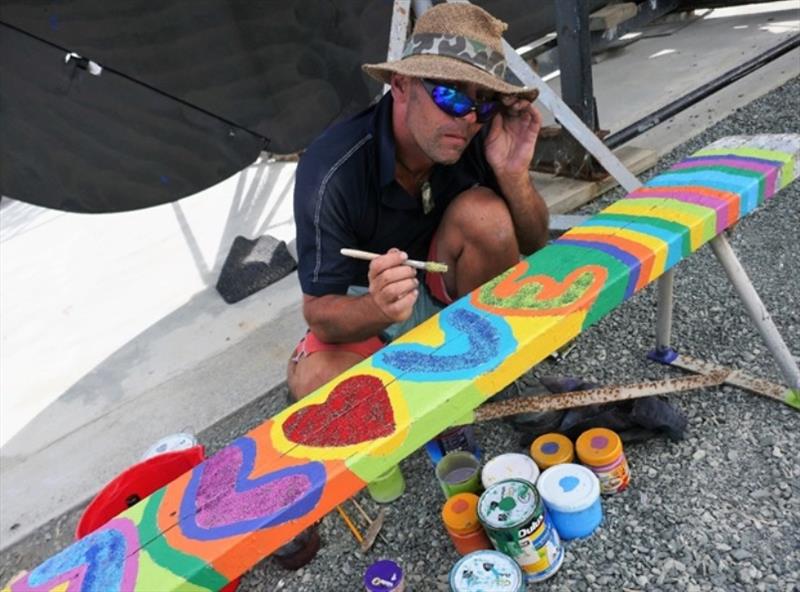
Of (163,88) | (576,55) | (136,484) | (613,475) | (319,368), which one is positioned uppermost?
(163,88)

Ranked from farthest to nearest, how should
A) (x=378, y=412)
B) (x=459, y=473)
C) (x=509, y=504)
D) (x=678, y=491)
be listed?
(x=459, y=473), (x=678, y=491), (x=509, y=504), (x=378, y=412)

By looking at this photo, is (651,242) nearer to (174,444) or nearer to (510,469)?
(510,469)

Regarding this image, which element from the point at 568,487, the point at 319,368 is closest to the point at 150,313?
the point at 319,368

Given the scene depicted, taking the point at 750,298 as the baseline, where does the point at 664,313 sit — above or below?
below

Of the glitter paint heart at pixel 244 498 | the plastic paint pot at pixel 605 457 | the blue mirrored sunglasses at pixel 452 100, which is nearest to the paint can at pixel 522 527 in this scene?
the plastic paint pot at pixel 605 457

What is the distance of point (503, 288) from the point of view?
5.69 feet

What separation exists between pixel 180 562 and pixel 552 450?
1.03m

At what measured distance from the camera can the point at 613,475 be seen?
5.69 feet

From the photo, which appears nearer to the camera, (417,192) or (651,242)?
(651,242)

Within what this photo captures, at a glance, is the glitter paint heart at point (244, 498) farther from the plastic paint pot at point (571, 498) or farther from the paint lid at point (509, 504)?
the plastic paint pot at point (571, 498)

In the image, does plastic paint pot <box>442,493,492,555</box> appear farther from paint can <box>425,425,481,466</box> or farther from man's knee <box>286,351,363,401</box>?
man's knee <box>286,351,363,401</box>

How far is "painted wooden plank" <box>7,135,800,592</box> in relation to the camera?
1.24m

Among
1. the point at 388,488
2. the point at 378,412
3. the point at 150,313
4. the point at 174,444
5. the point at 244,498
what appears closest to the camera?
the point at 244,498

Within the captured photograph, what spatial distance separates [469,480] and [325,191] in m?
0.89
